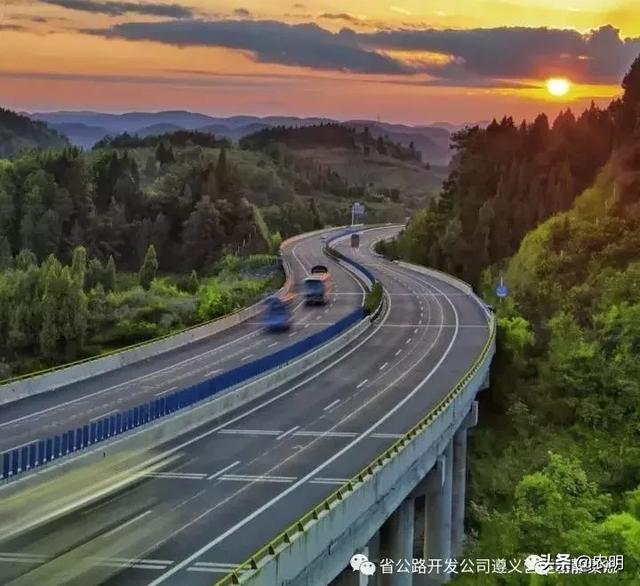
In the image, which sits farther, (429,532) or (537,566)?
(429,532)

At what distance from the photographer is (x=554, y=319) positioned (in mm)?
70875

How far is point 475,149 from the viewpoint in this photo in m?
124

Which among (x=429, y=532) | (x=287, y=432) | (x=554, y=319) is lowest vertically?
(x=429, y=532)

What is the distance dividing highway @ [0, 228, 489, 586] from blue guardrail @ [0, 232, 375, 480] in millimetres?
1327

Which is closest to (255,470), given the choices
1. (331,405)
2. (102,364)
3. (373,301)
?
(331,405)

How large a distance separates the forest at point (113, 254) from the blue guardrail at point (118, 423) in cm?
3823

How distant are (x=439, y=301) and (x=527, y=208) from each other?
2609 centimetres

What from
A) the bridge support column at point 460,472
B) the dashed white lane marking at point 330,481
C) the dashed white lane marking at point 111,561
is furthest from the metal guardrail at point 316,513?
the bridge support column at point 460,472

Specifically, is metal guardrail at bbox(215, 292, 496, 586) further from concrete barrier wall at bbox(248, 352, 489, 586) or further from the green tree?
the green tree

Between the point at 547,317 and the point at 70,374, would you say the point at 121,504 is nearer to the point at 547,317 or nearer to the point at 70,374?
the point at 70,374

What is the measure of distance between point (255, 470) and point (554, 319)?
4116 cm

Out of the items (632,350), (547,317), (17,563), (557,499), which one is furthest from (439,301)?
(17,563)

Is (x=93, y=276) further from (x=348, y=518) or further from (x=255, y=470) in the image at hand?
(x=348, y=518)

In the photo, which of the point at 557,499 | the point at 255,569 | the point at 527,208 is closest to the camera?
the point at 255,569
